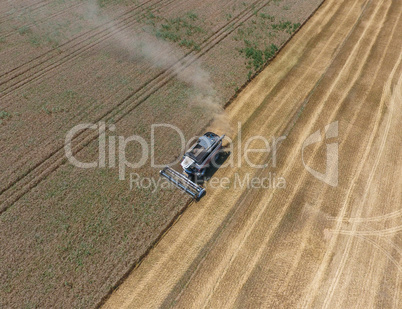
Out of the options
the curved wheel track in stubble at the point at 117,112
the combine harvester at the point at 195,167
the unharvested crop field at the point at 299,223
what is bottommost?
the unharvested crop field at the point at 299,223

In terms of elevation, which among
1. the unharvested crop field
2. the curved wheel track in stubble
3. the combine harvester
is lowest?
the unharvested crop field

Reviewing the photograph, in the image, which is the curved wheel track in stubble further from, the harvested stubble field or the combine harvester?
the combine harvester

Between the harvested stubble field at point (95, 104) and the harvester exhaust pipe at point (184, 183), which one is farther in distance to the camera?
the harvester exhaust pipe at point (184, 183)

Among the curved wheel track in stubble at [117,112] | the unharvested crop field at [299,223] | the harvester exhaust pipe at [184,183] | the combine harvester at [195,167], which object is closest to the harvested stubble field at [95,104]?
the curved wheel track in stubble at [117,112]

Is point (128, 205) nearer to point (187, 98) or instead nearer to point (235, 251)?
point (235, 251)

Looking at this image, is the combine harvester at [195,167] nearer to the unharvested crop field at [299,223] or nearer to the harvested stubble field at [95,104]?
the harvested stubble field at [95,104]

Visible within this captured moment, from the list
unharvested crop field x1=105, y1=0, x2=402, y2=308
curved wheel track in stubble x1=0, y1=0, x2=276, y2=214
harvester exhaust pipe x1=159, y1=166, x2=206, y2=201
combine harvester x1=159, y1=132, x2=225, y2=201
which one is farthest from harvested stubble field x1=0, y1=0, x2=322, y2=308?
unharvested crop field x1=105, y1=0, x2=402, y2=308

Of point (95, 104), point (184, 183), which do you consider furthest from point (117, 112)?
point (184, 183)
